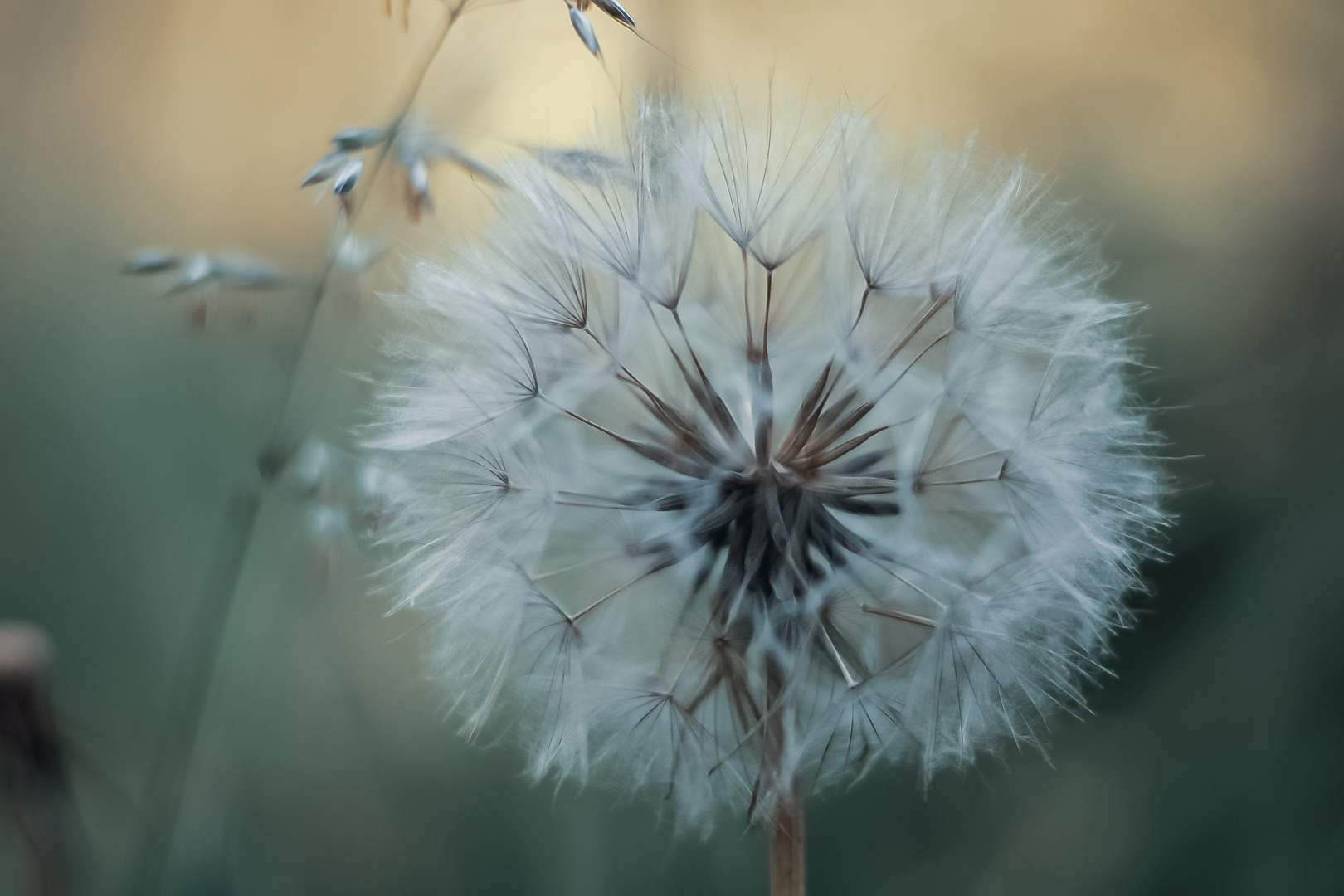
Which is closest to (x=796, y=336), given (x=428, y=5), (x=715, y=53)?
(x=715, y=53)

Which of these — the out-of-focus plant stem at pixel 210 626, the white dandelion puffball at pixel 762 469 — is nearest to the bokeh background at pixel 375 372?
the out-of-focus plant stem at pixel 210 626

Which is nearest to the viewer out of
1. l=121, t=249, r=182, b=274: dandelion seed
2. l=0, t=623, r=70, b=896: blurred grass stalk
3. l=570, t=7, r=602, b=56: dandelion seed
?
l=0, t=623, r=70, b=896: blurred grass stalk

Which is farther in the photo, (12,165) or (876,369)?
(12,165)

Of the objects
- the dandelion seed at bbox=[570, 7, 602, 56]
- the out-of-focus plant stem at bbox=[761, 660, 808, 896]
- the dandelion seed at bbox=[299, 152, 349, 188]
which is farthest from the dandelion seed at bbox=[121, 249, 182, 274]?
the out-of-focus plant stem at bbox=[761, 660, 808, 896]

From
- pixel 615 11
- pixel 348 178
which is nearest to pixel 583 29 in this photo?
pixel 615 11

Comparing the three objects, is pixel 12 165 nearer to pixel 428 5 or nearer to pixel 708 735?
pixel 428 5

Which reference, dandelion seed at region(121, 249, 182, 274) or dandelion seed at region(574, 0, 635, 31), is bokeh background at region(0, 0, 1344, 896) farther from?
dandelion seed at region(574, 0, 635, 31)

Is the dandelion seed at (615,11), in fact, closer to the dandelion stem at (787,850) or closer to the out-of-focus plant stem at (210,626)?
the out-of-focus plant stem at (210,626)
